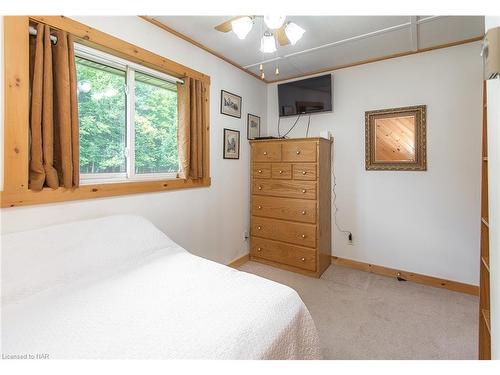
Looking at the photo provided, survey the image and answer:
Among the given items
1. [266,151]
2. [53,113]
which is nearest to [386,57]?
[266,151]

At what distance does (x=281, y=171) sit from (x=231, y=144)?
2.34ft

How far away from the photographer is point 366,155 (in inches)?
117

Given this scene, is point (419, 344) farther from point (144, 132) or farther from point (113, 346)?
point (144, 132)

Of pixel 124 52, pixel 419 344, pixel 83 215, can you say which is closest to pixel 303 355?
pixel 419 344

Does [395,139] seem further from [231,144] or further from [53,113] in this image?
[53,113]

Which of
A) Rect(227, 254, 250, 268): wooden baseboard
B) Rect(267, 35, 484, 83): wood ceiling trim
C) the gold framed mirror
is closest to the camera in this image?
Rect(267, 35, 484, 83): wood ceiling trim

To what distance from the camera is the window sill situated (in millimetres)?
1445

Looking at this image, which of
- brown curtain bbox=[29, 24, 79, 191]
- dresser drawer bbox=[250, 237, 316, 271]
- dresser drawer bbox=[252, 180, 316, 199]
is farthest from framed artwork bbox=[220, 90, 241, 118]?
dresser drawer bbox=[250, 237, 316, 271]

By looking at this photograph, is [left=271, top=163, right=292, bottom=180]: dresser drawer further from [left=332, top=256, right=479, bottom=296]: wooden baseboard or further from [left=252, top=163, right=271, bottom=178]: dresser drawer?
[left=332, top=256, right=479, bottom=296]: wooden baseboard

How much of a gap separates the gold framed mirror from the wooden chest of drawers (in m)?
0.53

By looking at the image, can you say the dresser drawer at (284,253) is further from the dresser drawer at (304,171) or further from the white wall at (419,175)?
the dresser drawer at (304,171)

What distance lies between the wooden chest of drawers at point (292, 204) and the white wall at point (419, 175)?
0.33 meters

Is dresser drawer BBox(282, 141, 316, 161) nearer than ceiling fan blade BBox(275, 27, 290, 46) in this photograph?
No

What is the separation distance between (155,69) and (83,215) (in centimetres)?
146
